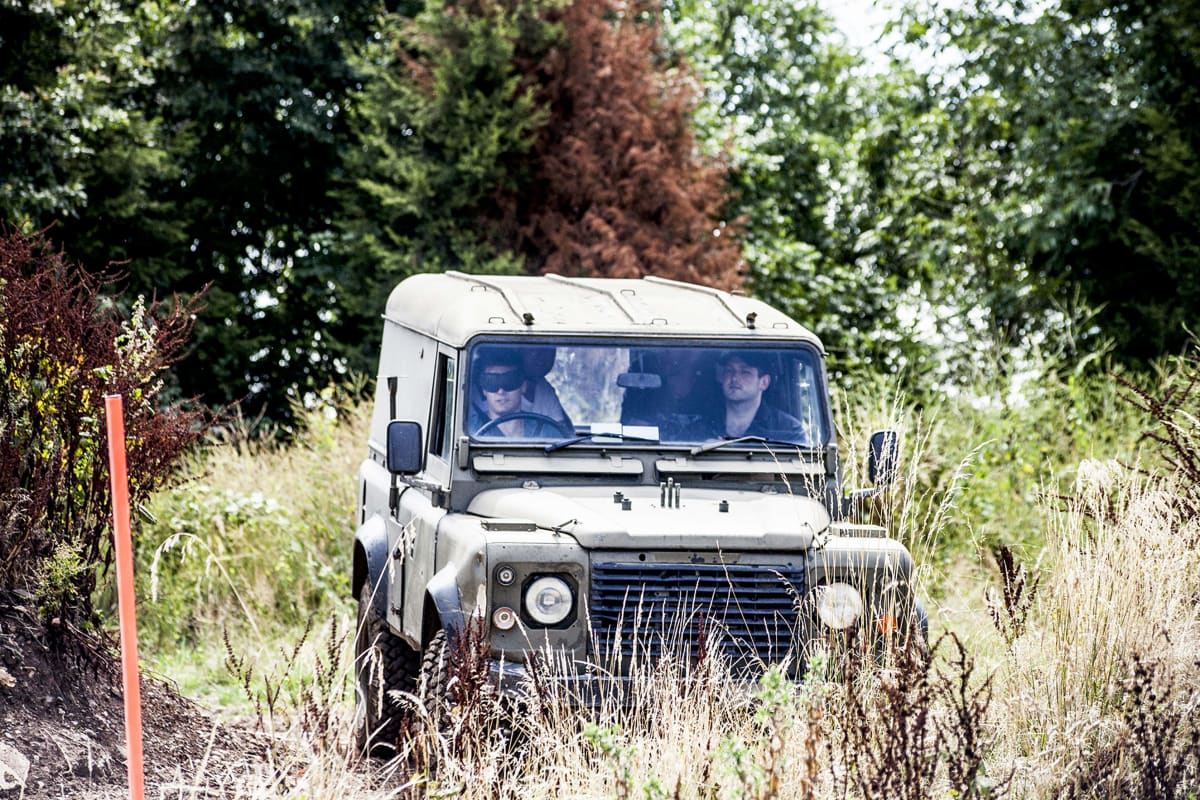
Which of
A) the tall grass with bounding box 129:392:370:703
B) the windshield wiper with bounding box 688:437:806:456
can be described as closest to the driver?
the windshield wiper with bounding box 688:437:806:456

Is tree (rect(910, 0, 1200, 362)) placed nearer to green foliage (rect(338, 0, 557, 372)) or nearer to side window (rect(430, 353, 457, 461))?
green foliage (rect(338, 0, 557, 372))

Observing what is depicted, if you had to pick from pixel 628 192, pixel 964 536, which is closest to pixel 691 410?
pixel 964 536

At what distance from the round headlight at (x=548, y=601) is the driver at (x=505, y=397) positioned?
104 centimetres

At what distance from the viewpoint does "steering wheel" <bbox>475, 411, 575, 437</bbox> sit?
22.4 ft

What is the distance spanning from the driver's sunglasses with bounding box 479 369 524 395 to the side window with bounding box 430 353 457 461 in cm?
16

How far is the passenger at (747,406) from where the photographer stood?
274 inches

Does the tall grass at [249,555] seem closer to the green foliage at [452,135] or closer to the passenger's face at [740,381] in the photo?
the passenger's face at [740,381]

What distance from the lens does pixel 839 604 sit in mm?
6074

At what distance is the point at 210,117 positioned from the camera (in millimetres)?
21891

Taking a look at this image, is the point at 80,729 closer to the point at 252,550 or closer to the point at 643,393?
the point at 643,393

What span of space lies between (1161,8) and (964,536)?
873cm

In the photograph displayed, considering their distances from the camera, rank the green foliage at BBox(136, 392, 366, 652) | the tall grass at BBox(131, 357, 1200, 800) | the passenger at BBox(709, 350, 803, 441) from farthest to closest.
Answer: the green foliage at BBox(136, 392, 366, 652)
the passenger at BBox(709, 350, 803, 441)
the tall grass at BBox(131, 357, 1200, 800)

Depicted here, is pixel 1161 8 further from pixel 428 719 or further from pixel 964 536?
pixel 428 719

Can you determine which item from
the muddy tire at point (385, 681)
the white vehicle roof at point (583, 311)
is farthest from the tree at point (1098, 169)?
the muddy tire at point (385, 681)
